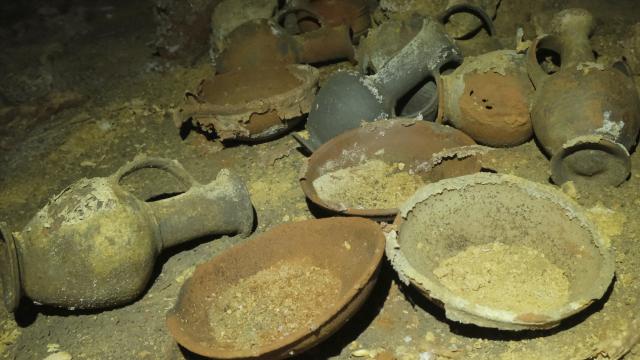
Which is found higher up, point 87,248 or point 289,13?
point 289,13

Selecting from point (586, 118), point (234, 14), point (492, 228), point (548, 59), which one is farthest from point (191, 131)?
point (586, 118)

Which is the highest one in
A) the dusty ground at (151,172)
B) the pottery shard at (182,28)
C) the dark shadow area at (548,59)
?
the dark shadow area at (548,59)

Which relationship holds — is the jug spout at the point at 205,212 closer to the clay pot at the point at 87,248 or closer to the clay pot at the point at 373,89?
the clay pot at the point at 87,248

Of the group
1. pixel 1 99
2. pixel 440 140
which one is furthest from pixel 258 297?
pixel 1 99

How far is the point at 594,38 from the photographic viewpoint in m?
4.43

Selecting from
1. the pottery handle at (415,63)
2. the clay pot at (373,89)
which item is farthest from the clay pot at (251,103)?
the pottery handle at (415,63)

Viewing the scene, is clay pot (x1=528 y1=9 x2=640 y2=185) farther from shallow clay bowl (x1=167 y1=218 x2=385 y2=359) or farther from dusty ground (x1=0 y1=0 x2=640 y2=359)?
shallow clay bowl (x1=167 y1=218 x2=385 y2=359)

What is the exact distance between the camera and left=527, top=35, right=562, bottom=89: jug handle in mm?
3539

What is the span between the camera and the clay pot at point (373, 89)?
3.70 meters

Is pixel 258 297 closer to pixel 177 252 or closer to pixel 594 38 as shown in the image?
pixel 177 252

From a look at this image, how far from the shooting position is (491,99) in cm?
363

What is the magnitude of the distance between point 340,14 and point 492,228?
311 centimetres

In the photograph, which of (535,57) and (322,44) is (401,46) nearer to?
(322,44)

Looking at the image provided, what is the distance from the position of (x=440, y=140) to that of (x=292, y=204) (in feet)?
3.58
